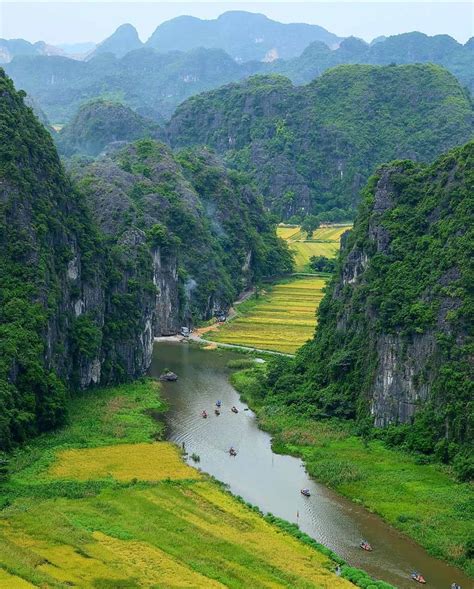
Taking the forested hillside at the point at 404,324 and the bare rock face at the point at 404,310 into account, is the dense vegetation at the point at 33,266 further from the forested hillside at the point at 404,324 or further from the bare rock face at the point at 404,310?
the bare rock face at the point at 404,310

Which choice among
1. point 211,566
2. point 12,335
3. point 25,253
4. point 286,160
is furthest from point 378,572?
point 286,160

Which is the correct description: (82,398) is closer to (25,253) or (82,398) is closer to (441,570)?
(25,253)

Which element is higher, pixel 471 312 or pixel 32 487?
pixel 471 312

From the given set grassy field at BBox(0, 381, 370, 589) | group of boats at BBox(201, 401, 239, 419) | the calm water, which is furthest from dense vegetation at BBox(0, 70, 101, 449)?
group of boats at BBox(201, 401, 239, 419)

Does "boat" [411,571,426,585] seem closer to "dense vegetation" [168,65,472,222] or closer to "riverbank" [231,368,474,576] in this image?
"riverbank" [231,368,474,576]

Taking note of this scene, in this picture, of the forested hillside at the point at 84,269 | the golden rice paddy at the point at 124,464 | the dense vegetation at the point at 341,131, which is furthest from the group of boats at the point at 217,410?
the dense vegetation at the point at 341,131

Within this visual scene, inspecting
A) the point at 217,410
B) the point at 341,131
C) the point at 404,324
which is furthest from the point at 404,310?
the point at 341,131
